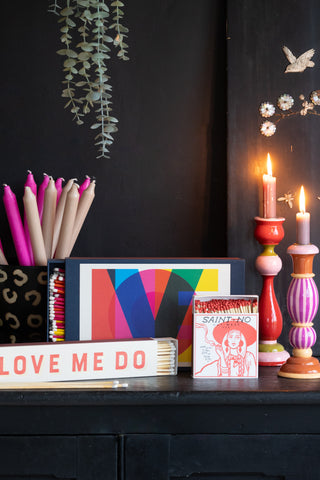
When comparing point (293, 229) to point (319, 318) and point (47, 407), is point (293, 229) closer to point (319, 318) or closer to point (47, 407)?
point (319, 318)

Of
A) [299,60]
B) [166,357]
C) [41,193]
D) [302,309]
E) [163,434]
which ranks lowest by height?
[163,434]

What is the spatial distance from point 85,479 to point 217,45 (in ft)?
3.72

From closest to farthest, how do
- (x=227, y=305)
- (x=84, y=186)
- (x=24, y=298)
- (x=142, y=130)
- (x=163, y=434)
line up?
(x=163, y=434) → (x=227, y=305) → (x=24, y=298) → (x=84, y=186) → (x=142, y=130)

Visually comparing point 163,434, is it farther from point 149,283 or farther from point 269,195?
point 269,195

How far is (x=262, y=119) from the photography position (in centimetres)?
156

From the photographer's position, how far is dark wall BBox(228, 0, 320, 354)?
5.12 ft

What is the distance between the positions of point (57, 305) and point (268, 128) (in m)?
0.69

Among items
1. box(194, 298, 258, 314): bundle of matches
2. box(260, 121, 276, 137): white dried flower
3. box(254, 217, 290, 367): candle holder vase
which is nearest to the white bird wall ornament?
box(260, 121, 276, 137): white dried flower

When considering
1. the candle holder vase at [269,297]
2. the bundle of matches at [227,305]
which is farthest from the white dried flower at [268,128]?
the bundle of matches at [227,305]

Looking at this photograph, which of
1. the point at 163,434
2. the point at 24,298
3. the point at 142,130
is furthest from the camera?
the point at 142,130

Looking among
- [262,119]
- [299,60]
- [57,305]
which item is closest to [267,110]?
[262,119]

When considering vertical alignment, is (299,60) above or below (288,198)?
above

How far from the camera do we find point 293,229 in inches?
61.7

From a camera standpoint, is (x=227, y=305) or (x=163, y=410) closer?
(x=163, y=410)
